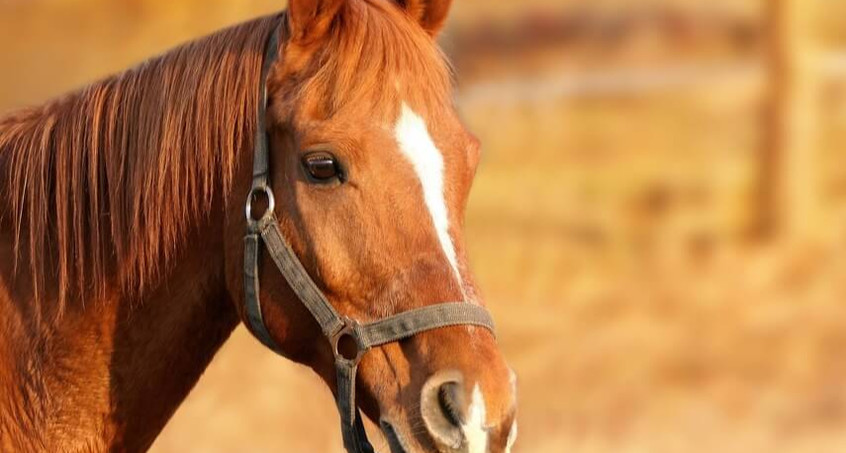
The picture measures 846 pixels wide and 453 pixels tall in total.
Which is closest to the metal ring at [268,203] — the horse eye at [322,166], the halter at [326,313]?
the halter at [326,313]

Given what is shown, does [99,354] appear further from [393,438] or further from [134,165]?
[393,438]

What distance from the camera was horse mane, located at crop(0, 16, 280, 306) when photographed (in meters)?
3.01

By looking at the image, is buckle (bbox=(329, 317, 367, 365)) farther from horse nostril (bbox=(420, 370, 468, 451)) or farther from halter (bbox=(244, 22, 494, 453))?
horse nostril (bbox=(420, 370, 468, 451))

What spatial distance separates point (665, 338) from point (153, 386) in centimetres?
694

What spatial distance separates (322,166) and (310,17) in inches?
13.8

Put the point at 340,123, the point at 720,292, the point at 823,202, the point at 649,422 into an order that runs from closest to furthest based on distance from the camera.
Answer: the point at 340,123 → the point at 649,422 → the point at 720,292 → the point at 823,202

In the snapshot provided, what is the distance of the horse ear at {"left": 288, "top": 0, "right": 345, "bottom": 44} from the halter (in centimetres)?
7

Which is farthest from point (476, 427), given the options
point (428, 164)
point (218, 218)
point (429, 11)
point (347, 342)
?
point (429, 11)

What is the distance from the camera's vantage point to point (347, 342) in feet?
9.51

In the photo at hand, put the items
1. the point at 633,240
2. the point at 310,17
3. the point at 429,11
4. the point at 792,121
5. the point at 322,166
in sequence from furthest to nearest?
the point at 633,240 < the point at 792,121 < the point at 429,11 < the point at 310,17 < the point at 322,166

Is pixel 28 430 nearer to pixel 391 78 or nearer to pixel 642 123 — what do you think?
pixel 391 78

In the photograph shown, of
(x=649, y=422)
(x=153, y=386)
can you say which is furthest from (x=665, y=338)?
(x=153, y=386)

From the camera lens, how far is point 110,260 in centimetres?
308

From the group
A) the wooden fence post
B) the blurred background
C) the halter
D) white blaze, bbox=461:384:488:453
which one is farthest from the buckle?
the wooden fence post
